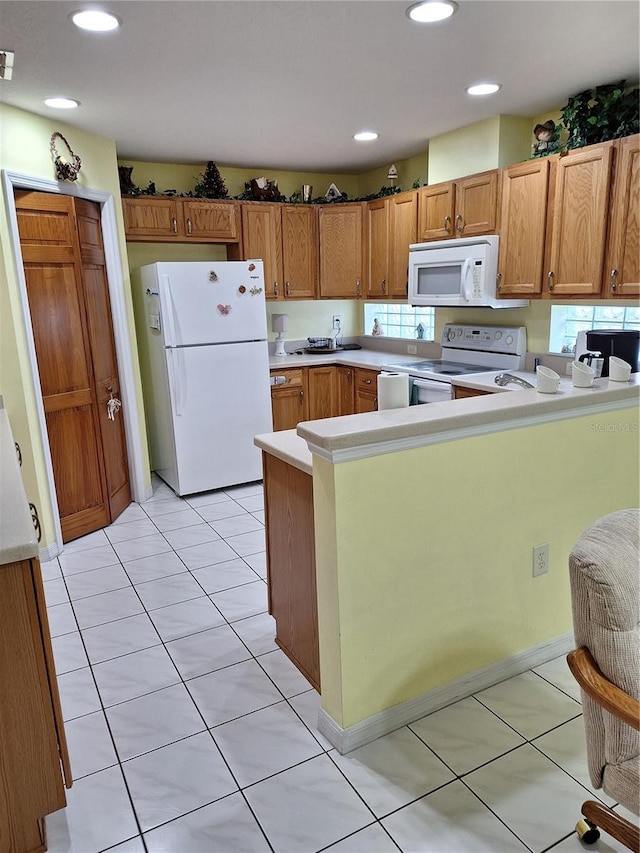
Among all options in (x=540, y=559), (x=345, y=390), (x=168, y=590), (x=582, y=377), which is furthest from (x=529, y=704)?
(x=345, y=390)

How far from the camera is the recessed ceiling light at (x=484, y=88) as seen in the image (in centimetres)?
301

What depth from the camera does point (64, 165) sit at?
3.36 m

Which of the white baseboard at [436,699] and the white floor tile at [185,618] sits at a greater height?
the white baseboard at [436,699]

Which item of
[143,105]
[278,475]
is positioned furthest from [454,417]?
[143,105]

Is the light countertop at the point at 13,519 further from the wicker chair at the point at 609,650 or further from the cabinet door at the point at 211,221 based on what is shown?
the cabinet door at the point at 211,221

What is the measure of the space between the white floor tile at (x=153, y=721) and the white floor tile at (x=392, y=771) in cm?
54

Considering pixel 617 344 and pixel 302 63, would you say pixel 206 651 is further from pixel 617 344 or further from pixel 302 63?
pixel 302 63

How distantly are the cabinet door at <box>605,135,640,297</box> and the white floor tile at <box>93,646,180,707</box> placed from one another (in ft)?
9.40

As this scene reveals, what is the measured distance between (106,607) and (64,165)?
2.50 m

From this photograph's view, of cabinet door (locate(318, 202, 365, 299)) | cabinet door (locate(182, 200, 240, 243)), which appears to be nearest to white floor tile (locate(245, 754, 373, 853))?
cabinet door (locate(182, 200, 240, 243))

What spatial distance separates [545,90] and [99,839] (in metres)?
3.82

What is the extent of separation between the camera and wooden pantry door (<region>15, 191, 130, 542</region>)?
331cm

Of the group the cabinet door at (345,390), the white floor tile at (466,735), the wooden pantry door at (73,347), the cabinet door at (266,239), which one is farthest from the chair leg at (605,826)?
the cabinet door at (266,239)

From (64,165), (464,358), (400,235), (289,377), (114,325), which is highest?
(64,165)
